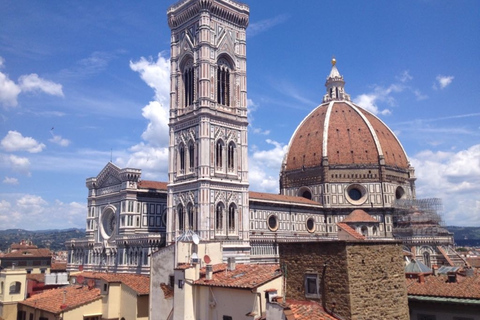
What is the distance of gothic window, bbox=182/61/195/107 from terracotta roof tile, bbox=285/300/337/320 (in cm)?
4048

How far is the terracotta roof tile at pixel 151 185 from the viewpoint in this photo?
192 ft

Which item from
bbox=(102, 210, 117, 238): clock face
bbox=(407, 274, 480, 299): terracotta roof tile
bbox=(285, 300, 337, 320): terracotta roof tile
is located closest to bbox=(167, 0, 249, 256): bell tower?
bbox=(102, 210, 117, 238): clock face

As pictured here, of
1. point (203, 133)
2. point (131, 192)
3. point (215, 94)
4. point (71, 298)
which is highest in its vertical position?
point (215, 94)

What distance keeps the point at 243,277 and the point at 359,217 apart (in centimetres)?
5179

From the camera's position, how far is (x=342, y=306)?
50.9ft

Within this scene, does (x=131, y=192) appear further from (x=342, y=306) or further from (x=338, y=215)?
(x=342, y=306)

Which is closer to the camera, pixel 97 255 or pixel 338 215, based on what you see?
pixel 97 255

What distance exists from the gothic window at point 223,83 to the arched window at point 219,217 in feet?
39.3

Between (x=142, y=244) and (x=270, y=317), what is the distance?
125ft

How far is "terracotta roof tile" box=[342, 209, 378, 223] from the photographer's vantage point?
67.8 meters

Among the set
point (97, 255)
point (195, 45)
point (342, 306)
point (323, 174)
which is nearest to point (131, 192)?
point (97, 255)

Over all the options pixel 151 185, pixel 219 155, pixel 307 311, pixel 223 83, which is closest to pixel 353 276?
pixel 307 311

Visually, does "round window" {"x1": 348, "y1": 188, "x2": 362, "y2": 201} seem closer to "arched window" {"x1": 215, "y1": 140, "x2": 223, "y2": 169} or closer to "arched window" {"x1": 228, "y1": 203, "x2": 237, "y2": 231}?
"arched window" {"x1": 228, "y1": 203, "x2": 237, "y2": 231}

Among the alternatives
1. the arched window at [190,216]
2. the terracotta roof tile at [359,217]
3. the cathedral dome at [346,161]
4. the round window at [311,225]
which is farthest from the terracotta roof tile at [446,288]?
the cathedral dome at [346,161]
